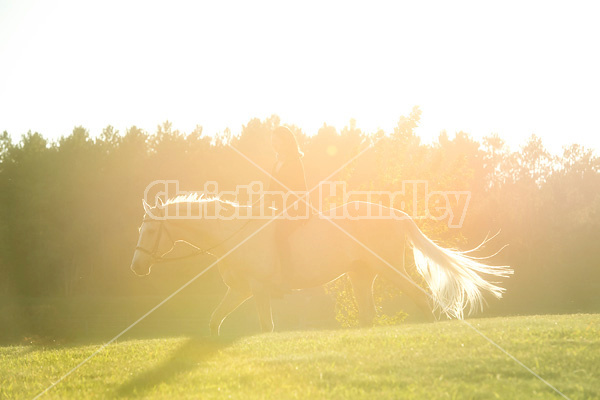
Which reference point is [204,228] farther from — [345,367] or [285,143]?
[345,367]

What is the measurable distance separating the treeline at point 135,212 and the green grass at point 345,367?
37.6m

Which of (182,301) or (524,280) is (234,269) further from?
(524,280)

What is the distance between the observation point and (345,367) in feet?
26.2

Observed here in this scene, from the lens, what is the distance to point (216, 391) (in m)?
7.34

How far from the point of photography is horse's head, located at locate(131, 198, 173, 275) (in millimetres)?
13008

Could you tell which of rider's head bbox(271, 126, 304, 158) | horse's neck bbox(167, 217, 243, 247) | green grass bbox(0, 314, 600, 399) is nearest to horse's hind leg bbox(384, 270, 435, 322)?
green grass bbox(0, 314, 600, 399)

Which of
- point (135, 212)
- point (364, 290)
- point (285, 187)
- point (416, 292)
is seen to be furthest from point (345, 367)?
point (135, 212)

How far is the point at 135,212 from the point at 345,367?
153 ft

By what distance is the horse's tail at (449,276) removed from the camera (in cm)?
1356

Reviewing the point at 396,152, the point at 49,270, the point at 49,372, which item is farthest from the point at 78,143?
the point at 49,372

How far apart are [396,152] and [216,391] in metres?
17.5

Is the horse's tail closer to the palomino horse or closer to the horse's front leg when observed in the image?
the palomino horse

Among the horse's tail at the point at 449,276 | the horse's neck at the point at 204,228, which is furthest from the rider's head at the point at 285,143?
the horse's tail at the point at 449,276

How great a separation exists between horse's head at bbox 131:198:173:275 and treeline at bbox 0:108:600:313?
3490 cm
